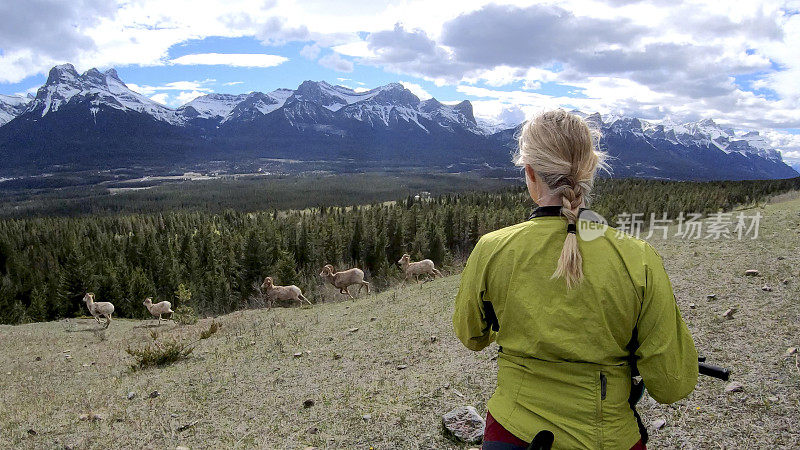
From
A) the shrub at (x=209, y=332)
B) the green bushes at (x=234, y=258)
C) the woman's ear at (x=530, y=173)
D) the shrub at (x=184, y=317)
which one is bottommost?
the green bushes at (x=234, y=258)

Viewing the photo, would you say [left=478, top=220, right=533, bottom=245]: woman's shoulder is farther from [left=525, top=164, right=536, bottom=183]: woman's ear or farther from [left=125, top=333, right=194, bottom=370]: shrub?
[left=125, top=333, right=194, bottom=370]: shrub

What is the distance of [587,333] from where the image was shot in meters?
2.26

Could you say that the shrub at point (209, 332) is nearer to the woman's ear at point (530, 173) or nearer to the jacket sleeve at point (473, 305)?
the jacket sleeve at point (473, 305)

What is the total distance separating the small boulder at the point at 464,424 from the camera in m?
5.62

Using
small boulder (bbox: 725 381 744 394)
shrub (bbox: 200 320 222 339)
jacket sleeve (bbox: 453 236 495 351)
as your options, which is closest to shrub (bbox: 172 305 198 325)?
shrub (bbox: 200 320 222 339)

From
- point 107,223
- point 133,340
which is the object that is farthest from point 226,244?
point 107,223

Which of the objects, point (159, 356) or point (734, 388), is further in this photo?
point (159, 356)

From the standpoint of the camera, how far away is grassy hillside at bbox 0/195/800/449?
19.3 ft

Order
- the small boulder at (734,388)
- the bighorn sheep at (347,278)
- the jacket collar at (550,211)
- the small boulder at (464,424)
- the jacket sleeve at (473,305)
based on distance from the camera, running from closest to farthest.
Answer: the jacket collar at (550,211), the jacket sleeve at (473,305), the small boulder at (464,424), the small boulder at (734,388), the bighorn sheep at (347,278)

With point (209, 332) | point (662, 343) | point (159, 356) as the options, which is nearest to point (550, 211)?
point (662, 343)

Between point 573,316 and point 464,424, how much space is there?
4105 millimetres

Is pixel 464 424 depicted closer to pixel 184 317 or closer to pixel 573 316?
pixel 573 316

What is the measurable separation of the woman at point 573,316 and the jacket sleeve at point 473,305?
0.8 inches

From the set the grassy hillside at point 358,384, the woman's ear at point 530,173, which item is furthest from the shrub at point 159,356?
the woman's ear at point 530,173
